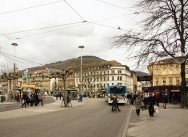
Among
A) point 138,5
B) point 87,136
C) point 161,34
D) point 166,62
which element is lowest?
point 87,136

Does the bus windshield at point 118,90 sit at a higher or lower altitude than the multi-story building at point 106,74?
lower

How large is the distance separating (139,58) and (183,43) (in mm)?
4510

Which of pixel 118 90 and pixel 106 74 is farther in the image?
pixel 106 74

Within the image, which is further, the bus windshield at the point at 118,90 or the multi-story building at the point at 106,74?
the multi-story building at the point at 106,74

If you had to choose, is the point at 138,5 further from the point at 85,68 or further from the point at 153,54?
the point at 85,68

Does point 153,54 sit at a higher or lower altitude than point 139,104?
higher

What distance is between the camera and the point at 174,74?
118000mm

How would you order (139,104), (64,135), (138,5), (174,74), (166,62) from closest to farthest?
(64,135) < (139,104) < (138,5) < (166,62) < (174,74)

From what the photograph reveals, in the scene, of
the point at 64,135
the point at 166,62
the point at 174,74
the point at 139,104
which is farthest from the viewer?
the point at 174,74

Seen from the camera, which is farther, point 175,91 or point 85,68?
point 85,68

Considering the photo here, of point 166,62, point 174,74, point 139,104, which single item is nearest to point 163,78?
point 174,74

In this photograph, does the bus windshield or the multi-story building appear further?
the multi-story building

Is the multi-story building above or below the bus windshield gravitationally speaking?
above

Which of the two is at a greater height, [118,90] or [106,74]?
[106,74]
